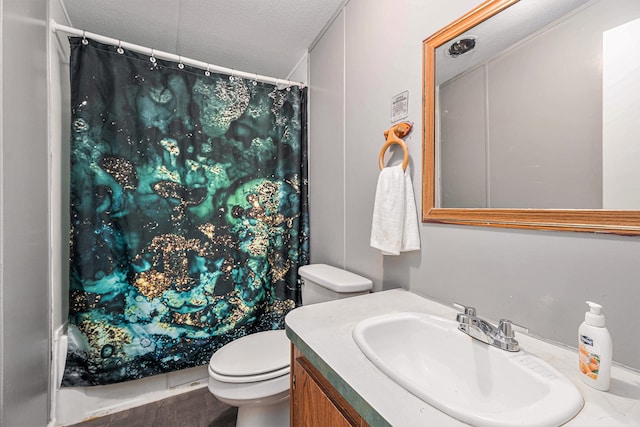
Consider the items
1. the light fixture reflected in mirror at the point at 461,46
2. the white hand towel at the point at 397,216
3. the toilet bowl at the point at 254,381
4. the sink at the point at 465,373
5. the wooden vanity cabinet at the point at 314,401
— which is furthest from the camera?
the toilet bowl at the point at 254,381

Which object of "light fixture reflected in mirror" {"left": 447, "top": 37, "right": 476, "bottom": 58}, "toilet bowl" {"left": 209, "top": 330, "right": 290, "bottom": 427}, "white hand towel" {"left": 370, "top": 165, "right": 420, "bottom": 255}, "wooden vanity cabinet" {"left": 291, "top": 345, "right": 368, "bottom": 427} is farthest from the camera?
"toilet bowl" {"left": 209, "top": 330, "right": 290, "bottom": 427}

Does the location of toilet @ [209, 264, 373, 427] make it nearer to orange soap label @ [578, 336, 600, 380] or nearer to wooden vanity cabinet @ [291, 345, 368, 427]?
wooden vanity cabinet @ [291, 345, 368, 427]

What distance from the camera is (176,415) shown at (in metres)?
1.46

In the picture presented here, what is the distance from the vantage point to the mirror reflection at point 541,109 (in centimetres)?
54

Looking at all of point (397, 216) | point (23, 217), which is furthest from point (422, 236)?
point (23, 217)

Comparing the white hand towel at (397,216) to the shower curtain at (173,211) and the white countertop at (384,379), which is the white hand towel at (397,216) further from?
the shower curtain at (173,211)

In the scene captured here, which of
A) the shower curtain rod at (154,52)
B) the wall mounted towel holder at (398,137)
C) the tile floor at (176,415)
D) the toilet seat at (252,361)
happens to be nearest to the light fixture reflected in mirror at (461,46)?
the wall mounted towel holder at (398,137)

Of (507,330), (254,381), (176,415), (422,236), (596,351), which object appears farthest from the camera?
(176,415)

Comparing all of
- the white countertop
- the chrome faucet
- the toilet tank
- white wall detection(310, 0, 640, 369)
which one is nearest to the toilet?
the toilet tank

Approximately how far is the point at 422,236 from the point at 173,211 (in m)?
1.35

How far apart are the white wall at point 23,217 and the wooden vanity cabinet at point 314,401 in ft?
3.13

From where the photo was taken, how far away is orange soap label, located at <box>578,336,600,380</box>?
1.53 ft

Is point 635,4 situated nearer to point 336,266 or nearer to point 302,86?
point 336,266

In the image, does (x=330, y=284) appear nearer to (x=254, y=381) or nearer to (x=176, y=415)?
(x=254, y=381)
